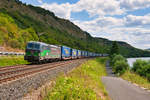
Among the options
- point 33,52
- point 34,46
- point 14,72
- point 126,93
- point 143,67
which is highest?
point 34,46

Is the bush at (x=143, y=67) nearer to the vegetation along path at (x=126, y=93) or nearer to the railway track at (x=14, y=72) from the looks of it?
the vegetation along path at (x=126, y=93)

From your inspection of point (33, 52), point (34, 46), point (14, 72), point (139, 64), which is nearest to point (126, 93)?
point (14, 72)

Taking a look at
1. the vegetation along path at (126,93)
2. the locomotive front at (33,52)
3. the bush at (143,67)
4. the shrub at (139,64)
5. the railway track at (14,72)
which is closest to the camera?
the vegetation along path at (126,93)

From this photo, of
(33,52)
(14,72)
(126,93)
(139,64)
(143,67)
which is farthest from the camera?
(139,64)

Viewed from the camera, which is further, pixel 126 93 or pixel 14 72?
pixel 14 72

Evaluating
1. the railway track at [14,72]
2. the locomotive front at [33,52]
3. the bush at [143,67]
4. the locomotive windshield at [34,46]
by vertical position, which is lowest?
the bush at [143,67]

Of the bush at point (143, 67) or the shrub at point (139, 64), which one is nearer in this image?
the bush at point (143, 67)

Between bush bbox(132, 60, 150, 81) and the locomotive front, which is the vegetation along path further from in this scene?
bush bbox(132, 60, 150, 81)

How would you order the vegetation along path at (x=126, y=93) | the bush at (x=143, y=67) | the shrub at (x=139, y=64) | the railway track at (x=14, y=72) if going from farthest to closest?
1. the shrub at (x=139, y=64)
2. the bush at (x=143, y=67)
3. the railway track at (x=14, y=72)
4. the vegetation along path at (x=126, y=93)

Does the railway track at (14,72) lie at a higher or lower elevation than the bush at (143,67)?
higher

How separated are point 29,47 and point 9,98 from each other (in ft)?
57.0

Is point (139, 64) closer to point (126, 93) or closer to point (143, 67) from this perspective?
point (143, 67)

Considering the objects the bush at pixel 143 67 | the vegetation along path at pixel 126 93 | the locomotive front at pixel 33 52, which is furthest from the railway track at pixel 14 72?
the bush at pixel 143 67

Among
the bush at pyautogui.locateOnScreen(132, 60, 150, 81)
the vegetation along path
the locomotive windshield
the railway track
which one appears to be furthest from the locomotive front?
the bush at pyautogui.locateOnScreen(132, 60, 150, 81)
